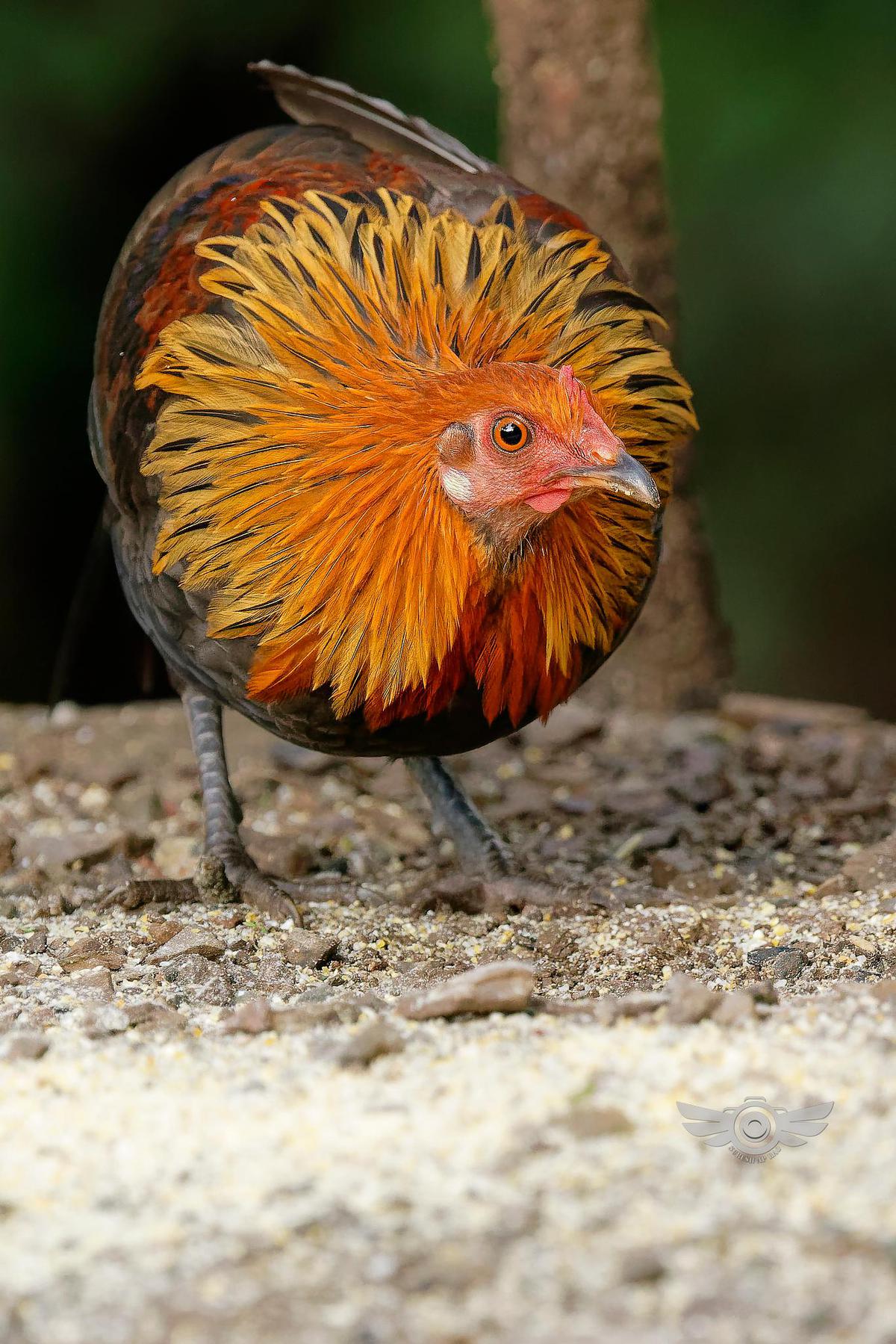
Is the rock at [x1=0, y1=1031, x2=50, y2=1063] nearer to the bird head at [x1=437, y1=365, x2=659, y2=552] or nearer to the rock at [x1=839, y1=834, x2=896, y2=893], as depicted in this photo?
the bird head at [x1=437, y1=365, x2=659, y2=552]

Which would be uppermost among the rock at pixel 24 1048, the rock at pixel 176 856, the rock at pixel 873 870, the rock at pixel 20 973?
the rock at pixel 24 1048

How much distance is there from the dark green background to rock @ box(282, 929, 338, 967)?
14.2ft

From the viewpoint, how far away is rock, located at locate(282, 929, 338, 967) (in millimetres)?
3430

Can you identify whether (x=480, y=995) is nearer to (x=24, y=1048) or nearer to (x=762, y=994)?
(x=762, y=994)

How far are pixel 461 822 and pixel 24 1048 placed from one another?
1859 millimetres

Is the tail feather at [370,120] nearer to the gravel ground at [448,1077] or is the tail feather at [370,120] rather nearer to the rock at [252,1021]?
the gravel ground at [448,1077]

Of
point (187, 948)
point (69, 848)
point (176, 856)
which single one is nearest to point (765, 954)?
point (187, 948)

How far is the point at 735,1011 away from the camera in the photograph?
103 inches

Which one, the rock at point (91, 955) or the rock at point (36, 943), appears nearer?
the rock at point (91, 955)

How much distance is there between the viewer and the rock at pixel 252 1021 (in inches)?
109

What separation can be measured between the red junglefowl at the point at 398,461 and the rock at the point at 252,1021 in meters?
0.77

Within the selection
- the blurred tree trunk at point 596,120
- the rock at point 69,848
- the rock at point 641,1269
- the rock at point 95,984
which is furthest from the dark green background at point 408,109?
the rock at point 641,1269

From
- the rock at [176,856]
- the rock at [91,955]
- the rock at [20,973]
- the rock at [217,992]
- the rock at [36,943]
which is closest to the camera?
the rock at [217,992]

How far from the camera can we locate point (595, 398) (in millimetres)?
3311
